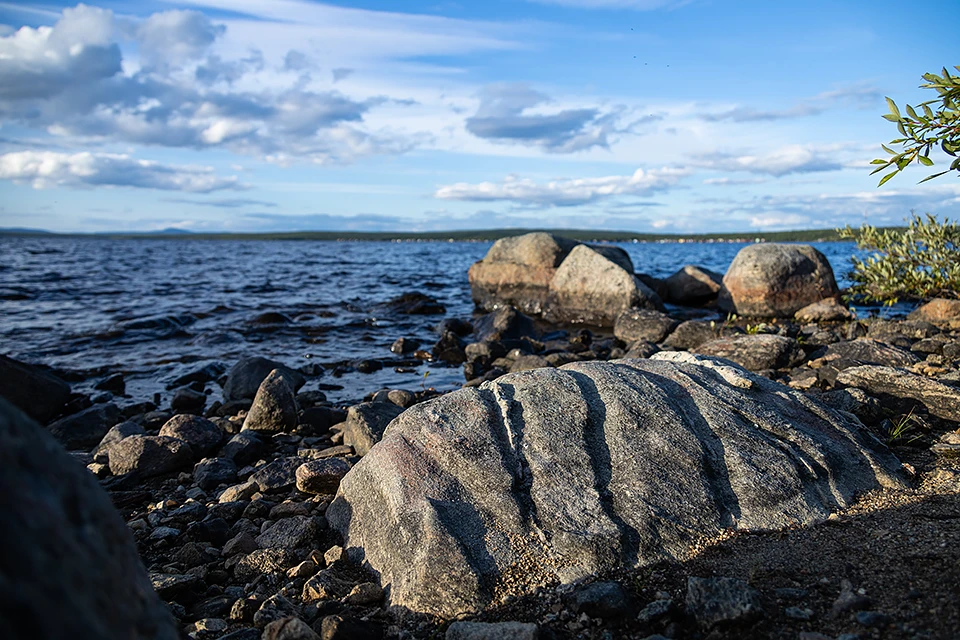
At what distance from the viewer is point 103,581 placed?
5.95 feet

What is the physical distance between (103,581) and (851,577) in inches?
148

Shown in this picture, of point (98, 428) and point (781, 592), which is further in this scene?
point (98, 428)

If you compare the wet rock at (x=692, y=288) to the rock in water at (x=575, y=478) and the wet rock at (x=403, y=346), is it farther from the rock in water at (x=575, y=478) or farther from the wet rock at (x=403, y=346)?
the rock in water at (x=575, y=478)

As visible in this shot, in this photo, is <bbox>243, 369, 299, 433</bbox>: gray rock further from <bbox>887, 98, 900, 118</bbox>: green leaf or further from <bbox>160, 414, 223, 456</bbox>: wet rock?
<bbox>887, 98, 900, 118</bbox>: green leaf

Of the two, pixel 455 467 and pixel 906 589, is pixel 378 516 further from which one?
pixel 906 589

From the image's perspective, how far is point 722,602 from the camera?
3287 millimetres

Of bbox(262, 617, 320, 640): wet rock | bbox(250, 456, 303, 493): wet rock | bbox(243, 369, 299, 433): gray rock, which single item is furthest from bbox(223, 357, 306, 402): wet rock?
bbox(262, 617, 320, 640): wet rock

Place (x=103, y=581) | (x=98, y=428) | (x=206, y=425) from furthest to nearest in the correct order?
(x=98, y=428)
(x=206, y=425)
(x=103, y=581)

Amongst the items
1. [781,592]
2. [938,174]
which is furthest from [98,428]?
[938,174]

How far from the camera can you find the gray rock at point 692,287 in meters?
19.6

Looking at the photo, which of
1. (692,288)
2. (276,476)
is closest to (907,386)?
(276,476)

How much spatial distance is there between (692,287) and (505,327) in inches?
334

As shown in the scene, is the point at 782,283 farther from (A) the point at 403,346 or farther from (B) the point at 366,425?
(B) the point at 366,425

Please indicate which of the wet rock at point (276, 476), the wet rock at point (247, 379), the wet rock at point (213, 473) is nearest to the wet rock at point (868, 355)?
the wet rock at point (276, 476)
